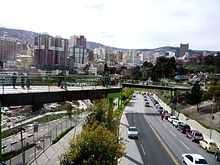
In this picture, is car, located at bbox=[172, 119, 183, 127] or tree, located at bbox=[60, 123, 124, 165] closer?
tree, located at bbox=[60, 123, 124, 165]

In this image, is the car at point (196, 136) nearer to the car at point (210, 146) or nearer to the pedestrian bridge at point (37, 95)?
the car at point (210, 146)

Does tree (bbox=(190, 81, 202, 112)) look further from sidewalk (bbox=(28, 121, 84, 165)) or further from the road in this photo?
sidewalk (bbox=(28, 121, 84, 165))

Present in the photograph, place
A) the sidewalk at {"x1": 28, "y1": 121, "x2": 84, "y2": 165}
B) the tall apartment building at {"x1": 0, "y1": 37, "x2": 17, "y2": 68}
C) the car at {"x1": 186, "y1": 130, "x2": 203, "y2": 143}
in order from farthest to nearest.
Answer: the tall apartment building at {"x1": 0, "y1": 37, "x2": 17, "y2": 68} < the car at {"x1": 186, "y1": 130, "x2": 203, "y2": 143} < the sidewalk at {"x1": 28, "y1": 121, "x2": 84, "y2": 165}

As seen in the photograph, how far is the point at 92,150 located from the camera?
2377cm

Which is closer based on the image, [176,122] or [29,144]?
[29,144]

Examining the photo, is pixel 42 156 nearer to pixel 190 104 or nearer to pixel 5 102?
pixel 5 102

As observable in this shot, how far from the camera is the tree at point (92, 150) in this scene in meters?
22.8

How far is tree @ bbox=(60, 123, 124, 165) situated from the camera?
22844 millimetres

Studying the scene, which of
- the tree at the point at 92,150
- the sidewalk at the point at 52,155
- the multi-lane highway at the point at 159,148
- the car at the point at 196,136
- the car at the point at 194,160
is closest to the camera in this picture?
the tree at the point at 92,150

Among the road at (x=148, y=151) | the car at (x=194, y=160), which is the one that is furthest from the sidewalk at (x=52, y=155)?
the car at (x=194, y=160)

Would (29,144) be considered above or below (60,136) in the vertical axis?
above

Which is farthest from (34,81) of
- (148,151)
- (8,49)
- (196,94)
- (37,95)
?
(8,49)

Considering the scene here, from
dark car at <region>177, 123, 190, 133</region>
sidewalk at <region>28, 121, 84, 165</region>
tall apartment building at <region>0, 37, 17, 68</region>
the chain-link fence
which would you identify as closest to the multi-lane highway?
dark car at <region>177, 123, 190, 133</region>

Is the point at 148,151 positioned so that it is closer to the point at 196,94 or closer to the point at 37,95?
the point at 37,95
